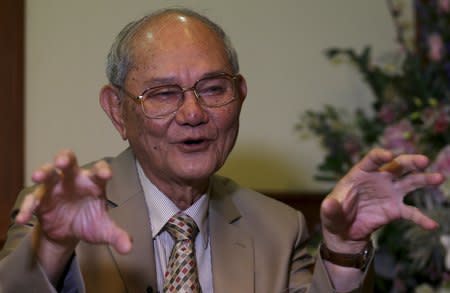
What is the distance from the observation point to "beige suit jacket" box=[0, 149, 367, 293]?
1.54 meters

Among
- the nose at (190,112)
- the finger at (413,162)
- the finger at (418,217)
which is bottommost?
the finger at (418,217)

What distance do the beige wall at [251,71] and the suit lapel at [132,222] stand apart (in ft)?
1.63

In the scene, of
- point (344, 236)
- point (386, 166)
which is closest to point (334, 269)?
point (344, 236)

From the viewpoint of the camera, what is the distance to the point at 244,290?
1.64 metres

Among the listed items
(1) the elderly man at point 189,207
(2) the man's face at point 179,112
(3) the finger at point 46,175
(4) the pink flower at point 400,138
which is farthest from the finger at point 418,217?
(4) the pink flower at point 400,138

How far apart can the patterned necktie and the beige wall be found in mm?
666

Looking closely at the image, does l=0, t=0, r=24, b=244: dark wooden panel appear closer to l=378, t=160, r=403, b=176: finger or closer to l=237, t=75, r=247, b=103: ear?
l=237, t=75, r=247, b=103: ear

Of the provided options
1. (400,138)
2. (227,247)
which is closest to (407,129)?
(400,138)

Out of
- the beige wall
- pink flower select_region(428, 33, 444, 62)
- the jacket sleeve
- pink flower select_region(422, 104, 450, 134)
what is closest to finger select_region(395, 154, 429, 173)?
the jacket sleeve

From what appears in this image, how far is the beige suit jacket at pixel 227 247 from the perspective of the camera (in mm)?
1542

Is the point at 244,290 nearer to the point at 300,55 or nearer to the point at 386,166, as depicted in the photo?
the point at 386,166

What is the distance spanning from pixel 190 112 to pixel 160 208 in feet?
0.86

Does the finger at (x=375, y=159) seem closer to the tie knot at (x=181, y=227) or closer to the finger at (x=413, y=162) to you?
the finger at (x=413, y=162)

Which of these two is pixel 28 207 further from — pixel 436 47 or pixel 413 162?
pixel 436 47
